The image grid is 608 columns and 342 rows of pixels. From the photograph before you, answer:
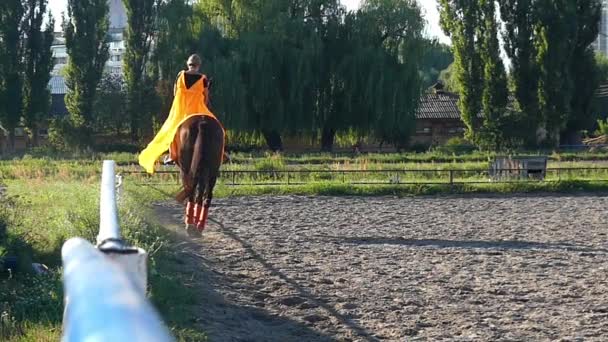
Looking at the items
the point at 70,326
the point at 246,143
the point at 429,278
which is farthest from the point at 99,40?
the point at 70,326

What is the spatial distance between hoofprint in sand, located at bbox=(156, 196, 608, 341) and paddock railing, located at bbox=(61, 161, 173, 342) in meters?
4.60

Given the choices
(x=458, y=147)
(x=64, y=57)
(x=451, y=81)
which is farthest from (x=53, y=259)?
(x=64, y=57)

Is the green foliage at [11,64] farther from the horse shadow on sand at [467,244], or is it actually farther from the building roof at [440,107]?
the horse shadow on sand at [467,244]

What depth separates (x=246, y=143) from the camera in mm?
45344

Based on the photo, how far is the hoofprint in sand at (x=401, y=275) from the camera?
23.0ft

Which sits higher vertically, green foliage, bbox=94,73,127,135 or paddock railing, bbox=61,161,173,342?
green foliage, bbox=94,73,127,135

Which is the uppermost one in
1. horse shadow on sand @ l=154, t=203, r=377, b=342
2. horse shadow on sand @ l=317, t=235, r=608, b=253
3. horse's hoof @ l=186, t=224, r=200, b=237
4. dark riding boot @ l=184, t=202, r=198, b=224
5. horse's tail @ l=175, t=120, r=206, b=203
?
horse's tail @ l=175, t=120, r=206, b=203

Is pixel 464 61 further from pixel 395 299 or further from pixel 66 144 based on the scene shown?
pixel 395 299

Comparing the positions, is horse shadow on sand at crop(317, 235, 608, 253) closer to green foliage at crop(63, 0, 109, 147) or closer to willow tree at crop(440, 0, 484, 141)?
willow tree at crop(440, 0, 484, 141)

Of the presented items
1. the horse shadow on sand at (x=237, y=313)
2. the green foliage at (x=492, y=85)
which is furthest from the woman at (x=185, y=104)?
the green foliage at (x=492, y=85)

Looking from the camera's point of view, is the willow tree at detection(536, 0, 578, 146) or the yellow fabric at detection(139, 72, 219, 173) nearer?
the yellow fabric at detection(139, 72, 219, 173)

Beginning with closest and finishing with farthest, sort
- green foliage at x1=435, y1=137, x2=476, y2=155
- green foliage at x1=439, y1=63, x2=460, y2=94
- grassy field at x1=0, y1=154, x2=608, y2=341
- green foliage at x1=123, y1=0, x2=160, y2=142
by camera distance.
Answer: grassy field at x1=0, y1=154, x2=608, y2=341
green foliage at x1=435, y1=137, x2=476, y2=155
green foliage at x1=439, y1=63, x2=460, y2=94
green foliage at x1=123, y1=0, x2=160, y2=142

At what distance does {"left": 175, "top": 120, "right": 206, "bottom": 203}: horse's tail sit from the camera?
11.0m

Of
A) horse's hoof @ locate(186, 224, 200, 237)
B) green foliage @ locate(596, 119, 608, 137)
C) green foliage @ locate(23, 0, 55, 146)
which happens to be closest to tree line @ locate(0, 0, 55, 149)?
green foliage @ locate(23, 0, 55, 146)
